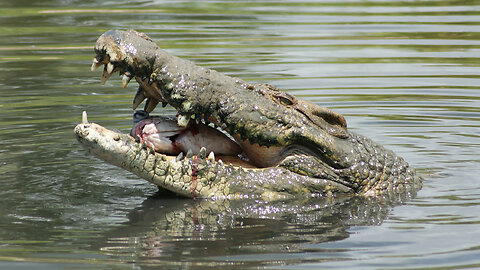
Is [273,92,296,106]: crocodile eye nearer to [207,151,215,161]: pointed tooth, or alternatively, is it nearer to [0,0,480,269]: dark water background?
[207,151,215,161]: pointed tooth

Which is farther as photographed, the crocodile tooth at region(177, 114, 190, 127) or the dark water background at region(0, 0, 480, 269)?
the crocodile tooth at region(177, 114, 190, 127)

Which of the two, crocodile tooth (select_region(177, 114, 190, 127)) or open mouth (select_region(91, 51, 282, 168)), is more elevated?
crocodile tooth (select_region(177, 114, 190, 127))

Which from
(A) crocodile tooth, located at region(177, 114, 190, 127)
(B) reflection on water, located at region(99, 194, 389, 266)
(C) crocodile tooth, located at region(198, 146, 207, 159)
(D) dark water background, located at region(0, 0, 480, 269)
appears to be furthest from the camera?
(C) crocodile tooth, located at region(198, 146, 207, 159)

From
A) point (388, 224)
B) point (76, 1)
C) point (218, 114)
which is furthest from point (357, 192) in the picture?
point (76, 1)

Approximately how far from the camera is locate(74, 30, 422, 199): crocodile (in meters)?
6.16

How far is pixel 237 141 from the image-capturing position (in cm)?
659

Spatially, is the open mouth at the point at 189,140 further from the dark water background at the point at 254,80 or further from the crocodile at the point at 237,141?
the dark water background at the point at 254,80

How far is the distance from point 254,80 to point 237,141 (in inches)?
194

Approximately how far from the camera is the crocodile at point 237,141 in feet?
20.2

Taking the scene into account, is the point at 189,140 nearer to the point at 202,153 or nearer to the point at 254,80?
the point at 202,153

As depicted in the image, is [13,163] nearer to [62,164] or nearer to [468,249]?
[62,164]

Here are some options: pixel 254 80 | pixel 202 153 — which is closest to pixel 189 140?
pixel 202 153

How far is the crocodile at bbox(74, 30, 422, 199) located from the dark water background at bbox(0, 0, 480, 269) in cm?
17

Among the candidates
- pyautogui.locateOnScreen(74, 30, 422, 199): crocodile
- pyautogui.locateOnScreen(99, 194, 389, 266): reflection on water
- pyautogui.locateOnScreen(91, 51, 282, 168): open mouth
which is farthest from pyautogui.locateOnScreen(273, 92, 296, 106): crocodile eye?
pyautogui.locateOnScreen(99, 194, 389, 266): reflection on water
